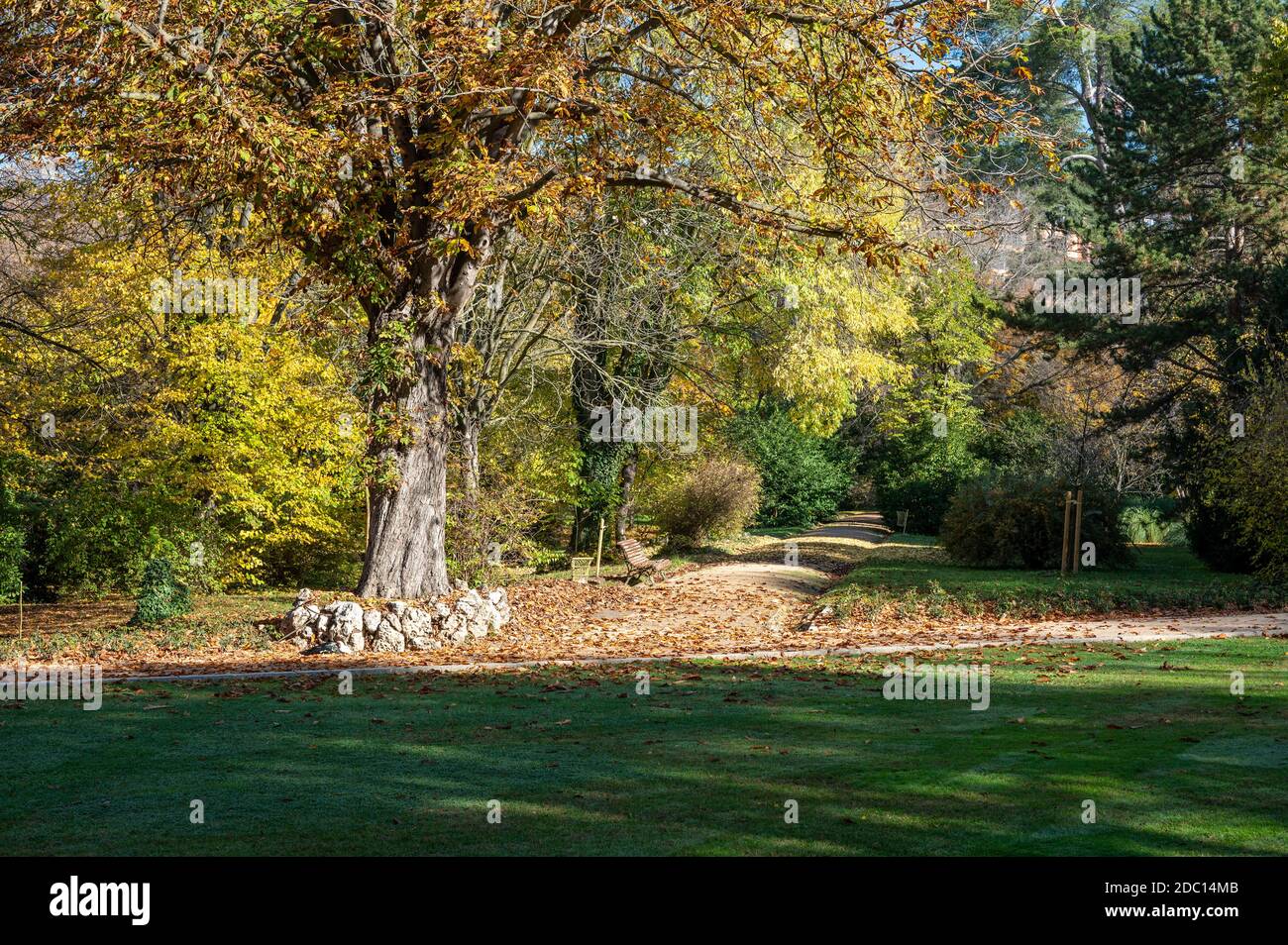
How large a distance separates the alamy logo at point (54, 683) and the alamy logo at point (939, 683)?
7.35 m

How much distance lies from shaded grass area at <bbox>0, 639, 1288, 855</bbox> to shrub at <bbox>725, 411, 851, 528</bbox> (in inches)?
995

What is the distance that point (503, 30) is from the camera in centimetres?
1451

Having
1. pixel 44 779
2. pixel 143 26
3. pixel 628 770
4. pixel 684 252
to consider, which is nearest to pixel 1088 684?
pixel 628 770

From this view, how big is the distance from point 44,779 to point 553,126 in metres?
12.8

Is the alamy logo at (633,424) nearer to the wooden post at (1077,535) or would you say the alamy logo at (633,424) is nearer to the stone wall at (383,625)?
the wooden post at (1077,535)

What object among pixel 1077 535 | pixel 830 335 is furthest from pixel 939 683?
pixel 830 335

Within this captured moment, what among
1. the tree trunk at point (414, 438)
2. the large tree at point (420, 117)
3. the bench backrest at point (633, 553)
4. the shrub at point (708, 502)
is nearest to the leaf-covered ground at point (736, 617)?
the bench backrest at point (633, 553)

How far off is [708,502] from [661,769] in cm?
2304

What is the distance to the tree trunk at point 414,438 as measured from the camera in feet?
53.6

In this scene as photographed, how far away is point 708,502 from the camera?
30.4 meters

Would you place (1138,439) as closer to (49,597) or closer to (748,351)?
(748,351)

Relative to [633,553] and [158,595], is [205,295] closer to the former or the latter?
[158,595]

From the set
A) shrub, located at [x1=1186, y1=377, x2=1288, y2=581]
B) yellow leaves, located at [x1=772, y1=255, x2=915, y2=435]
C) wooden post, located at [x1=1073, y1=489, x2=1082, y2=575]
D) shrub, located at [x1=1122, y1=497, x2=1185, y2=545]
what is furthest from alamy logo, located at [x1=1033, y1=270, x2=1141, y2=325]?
wooden post, located at [x1=1073, y1=489, x2=1082, y2=575]

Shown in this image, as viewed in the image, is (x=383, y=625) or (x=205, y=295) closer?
(x=383, y=625)
